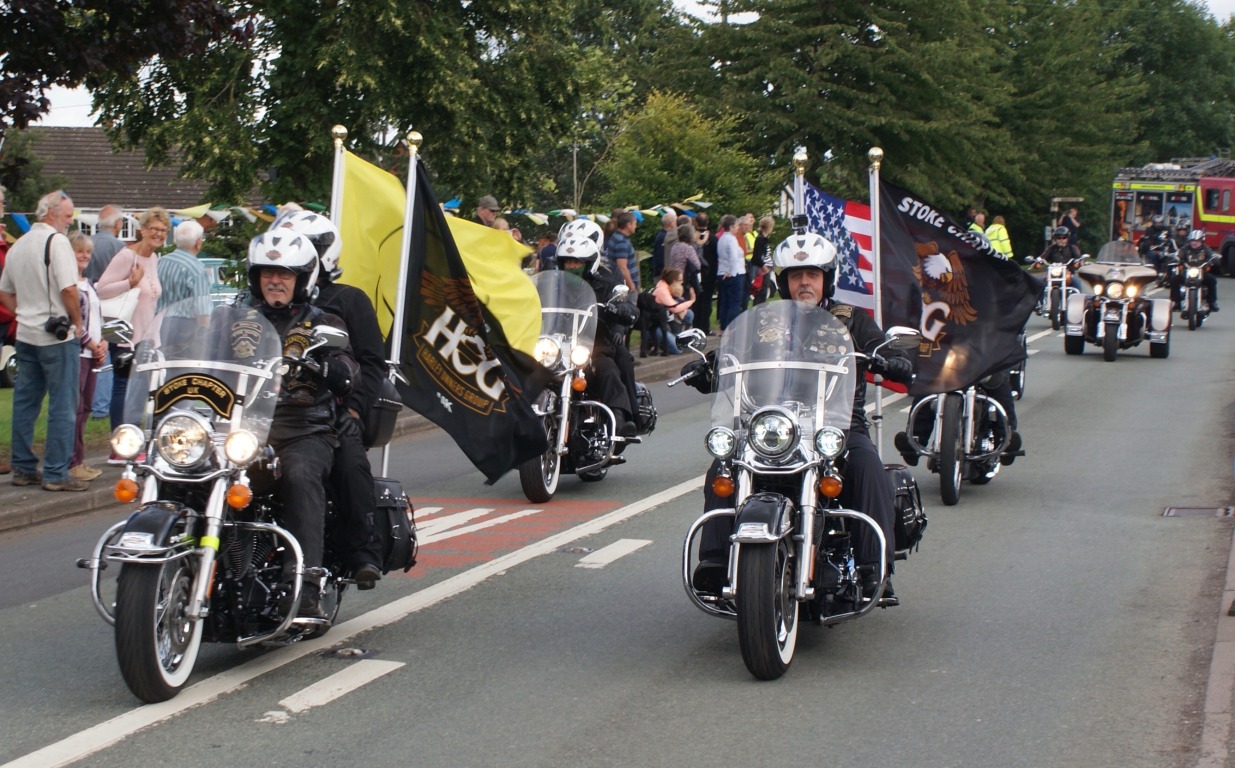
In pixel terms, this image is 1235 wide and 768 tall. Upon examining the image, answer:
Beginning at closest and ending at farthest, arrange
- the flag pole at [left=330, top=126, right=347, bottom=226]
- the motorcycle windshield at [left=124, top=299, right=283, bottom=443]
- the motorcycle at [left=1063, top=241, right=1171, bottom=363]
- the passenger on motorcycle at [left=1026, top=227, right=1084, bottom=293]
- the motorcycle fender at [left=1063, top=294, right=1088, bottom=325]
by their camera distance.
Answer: the motorcycle windshield at [left=124, top=299, right=283, bottom=443]
the flag pole at [left=330, top=126, right=347, bottom=226]
the motorcycle at [left=1063, top=241, right=1171, bottom=363]
the motorcycle fender at [left=1063, top=294, right=1088, bottom=325]
the passenger on motorcycle at [left=1026, top=227, right=1084, bottom=293]

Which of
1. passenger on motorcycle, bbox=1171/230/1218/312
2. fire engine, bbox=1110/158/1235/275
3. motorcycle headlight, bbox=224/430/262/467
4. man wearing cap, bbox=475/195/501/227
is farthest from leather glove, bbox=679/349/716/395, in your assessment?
fire engine, bbox=1110/158/1235/275

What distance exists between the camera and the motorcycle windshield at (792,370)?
6.64 m

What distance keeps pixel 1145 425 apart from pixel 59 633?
11.2 meters

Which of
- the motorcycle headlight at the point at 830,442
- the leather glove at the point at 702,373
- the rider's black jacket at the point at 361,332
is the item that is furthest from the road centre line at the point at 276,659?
the motorcycle headlight at the point at 830,442

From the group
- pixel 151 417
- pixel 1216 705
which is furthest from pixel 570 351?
pixel 1216 705

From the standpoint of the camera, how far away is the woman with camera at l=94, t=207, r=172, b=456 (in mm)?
12148

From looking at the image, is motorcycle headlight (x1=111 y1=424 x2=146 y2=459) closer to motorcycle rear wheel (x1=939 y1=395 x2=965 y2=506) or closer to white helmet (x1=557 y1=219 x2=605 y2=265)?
white helmet (x1=557 y1=219 x2=605 y2=265)

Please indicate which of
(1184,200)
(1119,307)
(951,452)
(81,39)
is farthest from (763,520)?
(1184,200)

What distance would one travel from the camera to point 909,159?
45094 mm

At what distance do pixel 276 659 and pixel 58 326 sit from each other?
4824mm

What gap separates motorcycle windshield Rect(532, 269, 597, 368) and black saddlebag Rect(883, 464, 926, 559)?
4.20 m

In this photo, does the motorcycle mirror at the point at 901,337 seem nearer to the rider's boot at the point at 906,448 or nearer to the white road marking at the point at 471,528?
the white road marking at the point at 471,528

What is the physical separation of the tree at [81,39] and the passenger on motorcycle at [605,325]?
3285mm

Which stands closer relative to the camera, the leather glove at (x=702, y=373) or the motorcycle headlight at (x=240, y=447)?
the motorcycle headlight at (x=240, y=447)
